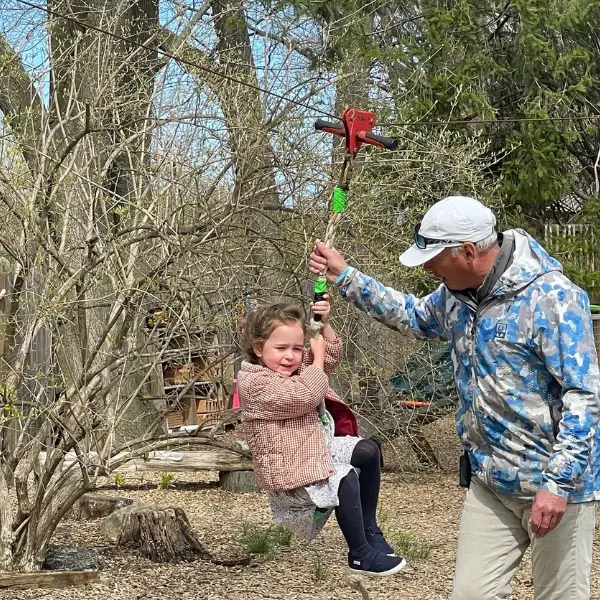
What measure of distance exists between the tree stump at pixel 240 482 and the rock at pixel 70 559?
2.84m

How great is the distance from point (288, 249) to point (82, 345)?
1.39 meters

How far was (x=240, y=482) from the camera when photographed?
10.1 metres

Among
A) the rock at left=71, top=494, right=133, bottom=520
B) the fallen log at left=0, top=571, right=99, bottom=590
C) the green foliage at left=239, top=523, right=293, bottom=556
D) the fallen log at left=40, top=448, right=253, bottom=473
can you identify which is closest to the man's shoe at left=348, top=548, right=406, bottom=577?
the fallen log at left=0, top=571, right=99, bottom=590

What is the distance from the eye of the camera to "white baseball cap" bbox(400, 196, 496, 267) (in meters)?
3.60

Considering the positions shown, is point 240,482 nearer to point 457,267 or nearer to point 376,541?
point 376,541

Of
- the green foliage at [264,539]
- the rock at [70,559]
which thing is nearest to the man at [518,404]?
the green foliage at [264,539]

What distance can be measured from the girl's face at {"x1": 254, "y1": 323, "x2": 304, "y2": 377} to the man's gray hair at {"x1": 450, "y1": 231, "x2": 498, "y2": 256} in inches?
37.2

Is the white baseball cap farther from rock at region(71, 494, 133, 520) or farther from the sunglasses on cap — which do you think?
rock at region(71, 494, 133, 520)

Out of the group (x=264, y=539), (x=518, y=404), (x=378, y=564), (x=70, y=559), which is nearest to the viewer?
(x=518, y=404)

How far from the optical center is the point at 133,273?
634 cm

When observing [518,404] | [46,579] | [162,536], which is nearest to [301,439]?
[518,404]

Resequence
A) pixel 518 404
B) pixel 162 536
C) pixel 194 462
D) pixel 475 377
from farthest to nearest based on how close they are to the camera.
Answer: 1. pixel 194 462
2. pixel 162 536
3. pixel 475 377
4. pixel 518 404

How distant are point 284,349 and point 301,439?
38 cm

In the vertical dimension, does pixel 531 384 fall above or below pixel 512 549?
above
